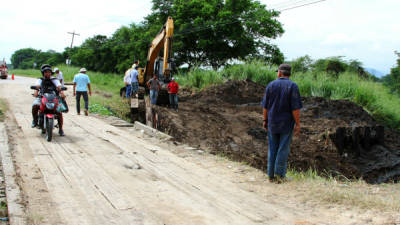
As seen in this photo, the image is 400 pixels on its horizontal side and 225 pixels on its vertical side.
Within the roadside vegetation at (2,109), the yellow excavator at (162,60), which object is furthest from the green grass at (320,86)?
the roadside vegetation at (2,109)

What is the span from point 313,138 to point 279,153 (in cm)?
714

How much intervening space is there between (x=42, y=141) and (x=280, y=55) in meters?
38.1

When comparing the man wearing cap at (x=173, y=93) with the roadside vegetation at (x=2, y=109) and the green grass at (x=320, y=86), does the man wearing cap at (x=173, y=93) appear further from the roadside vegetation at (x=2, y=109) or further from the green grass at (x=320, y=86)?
the roadside vegetation at (x=2, y=109)

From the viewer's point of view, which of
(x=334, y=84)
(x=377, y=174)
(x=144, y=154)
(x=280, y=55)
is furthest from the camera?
(x=280, y=55)

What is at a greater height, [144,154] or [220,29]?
[220,29]

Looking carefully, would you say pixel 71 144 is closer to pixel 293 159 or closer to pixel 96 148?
pixel 96 148

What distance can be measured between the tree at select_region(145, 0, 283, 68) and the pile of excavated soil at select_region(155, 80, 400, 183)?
23826mm

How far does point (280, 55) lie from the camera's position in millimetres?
43594

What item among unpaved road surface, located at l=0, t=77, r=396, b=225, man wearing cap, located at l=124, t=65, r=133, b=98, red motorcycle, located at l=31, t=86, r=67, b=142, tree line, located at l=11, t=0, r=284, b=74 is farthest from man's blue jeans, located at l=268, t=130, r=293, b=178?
tree line, located at l=11, t=0, r=284, b=74

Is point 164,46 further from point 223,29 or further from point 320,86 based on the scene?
point 223,29

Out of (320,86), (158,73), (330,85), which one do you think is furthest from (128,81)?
(330,85)

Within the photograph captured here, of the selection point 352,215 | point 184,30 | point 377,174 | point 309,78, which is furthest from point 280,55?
point 352,215

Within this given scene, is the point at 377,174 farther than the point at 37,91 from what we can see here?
Yes

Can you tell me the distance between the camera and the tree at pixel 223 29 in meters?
39.8
